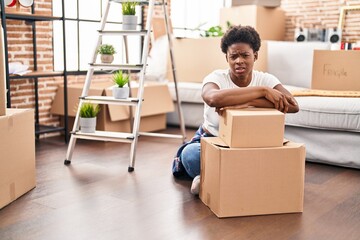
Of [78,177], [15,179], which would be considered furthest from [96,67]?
[15,179]

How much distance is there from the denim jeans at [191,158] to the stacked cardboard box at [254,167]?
1.04 feet

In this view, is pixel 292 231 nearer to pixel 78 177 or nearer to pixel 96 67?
pixel 78 177

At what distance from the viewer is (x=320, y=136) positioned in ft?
10.5

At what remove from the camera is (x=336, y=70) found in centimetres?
353

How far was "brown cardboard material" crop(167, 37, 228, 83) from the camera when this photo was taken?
462 cm

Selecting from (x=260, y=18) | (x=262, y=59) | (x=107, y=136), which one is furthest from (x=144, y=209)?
(x=260, y=18)

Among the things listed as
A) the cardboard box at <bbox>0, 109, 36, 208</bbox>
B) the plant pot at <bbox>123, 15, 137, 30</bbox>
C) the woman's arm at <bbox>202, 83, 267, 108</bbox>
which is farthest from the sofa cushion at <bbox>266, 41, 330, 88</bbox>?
the cardboard box at <bbox>0, 109, 36, 208</bbox>

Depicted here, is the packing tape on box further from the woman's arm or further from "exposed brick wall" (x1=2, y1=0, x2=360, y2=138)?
"exposed brick wall" (x1=2, y1=0, x2=360, y2=138)

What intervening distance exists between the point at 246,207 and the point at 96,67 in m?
1.60

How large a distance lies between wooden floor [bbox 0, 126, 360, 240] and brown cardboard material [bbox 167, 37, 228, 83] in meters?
1.80

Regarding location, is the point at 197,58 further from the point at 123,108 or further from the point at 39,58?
the point at 39,58

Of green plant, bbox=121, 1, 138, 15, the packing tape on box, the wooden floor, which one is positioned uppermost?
green plant, bbox=121, 1, 138, 15

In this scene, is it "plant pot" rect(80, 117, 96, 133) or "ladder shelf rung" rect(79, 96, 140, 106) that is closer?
"ladder shelf rung" rect(79, 96, 140, 106)

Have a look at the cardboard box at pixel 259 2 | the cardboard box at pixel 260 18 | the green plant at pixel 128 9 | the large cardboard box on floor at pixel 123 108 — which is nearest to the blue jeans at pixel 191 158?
the green plant at pixel 128 9
